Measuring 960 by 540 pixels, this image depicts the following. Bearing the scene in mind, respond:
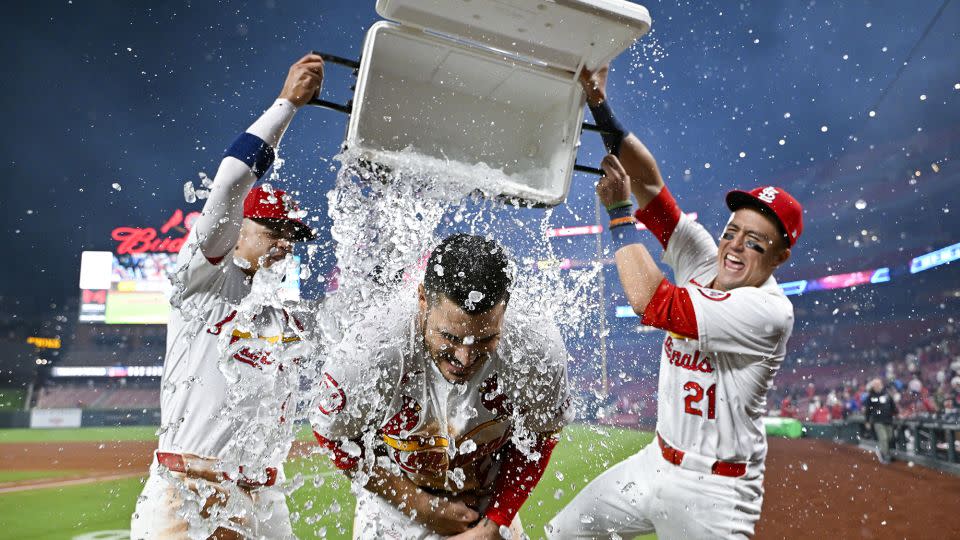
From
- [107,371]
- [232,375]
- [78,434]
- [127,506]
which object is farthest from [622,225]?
[107,371]

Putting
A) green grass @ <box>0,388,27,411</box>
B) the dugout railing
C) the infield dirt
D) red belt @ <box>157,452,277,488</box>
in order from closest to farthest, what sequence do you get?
red belt @ <box>157,452,277,488</box> < the infield dirt < the dugout railing < green grass @ <box>0,388,27,411</box>

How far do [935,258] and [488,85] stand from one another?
33256 mm

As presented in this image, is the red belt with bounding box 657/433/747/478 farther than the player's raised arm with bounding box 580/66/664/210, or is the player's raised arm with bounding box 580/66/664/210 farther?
the red belt with bounding box 657/433/747/478

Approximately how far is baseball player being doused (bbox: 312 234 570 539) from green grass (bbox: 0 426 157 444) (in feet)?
62.8

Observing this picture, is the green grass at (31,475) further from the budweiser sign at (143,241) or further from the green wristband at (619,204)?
the budweiser sign at (143,241)

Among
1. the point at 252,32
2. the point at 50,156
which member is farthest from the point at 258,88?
the point at 50,156

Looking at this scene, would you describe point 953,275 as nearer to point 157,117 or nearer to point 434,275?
point 434,275

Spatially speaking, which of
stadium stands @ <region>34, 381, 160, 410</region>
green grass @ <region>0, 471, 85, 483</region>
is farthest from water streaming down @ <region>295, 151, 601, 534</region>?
stadium stands @ <region>34, 381, 160, 410</region>

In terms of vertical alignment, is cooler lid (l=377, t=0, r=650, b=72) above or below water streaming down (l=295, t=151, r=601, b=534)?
above

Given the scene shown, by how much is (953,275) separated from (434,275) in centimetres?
3472

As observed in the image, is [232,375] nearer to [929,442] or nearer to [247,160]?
[247,160]

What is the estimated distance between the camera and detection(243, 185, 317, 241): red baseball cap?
315cm

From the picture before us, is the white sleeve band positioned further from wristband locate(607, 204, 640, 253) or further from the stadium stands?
the stadium stands

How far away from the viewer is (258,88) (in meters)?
45.4
